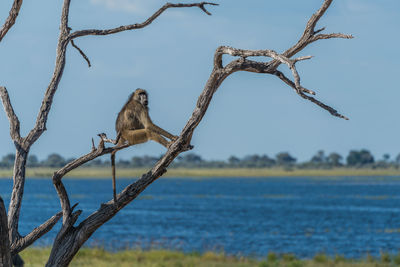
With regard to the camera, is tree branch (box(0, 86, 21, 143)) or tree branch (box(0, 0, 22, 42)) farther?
tree branch (box(0, 0, 22, 42))

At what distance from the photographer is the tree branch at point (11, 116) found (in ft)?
25.1

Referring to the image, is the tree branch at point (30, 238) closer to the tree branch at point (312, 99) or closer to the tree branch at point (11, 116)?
the tree branch at point (11, 116)

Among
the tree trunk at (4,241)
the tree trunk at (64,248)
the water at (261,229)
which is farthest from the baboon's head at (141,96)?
the water at (261,229)

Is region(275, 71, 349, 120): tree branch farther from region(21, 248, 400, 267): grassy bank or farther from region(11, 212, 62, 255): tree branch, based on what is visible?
region(21, 248, 400, 267): grassy bank

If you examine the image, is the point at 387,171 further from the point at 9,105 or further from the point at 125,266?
the point at 9,105

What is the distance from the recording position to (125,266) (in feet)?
64.4

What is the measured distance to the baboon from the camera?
740cm

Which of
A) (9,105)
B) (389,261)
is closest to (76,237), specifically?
(9,105)

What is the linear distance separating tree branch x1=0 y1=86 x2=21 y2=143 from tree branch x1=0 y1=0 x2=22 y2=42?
72cm

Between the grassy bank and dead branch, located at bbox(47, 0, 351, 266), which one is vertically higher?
dead branch, located at bbox(47, 0, 351, 266)

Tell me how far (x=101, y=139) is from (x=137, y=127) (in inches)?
42.6

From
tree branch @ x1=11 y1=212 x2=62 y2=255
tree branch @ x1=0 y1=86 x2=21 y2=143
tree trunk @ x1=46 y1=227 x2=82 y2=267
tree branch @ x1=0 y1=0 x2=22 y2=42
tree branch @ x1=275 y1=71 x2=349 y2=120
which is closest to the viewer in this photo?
tree branch @ x1=275 y1=71 x2=349 y2=120

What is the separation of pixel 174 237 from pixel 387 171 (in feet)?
512

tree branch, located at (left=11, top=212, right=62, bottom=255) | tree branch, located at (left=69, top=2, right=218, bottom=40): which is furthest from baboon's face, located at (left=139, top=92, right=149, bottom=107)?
tree branch, located at (left=11, top=212, right=62, bottom=255)
